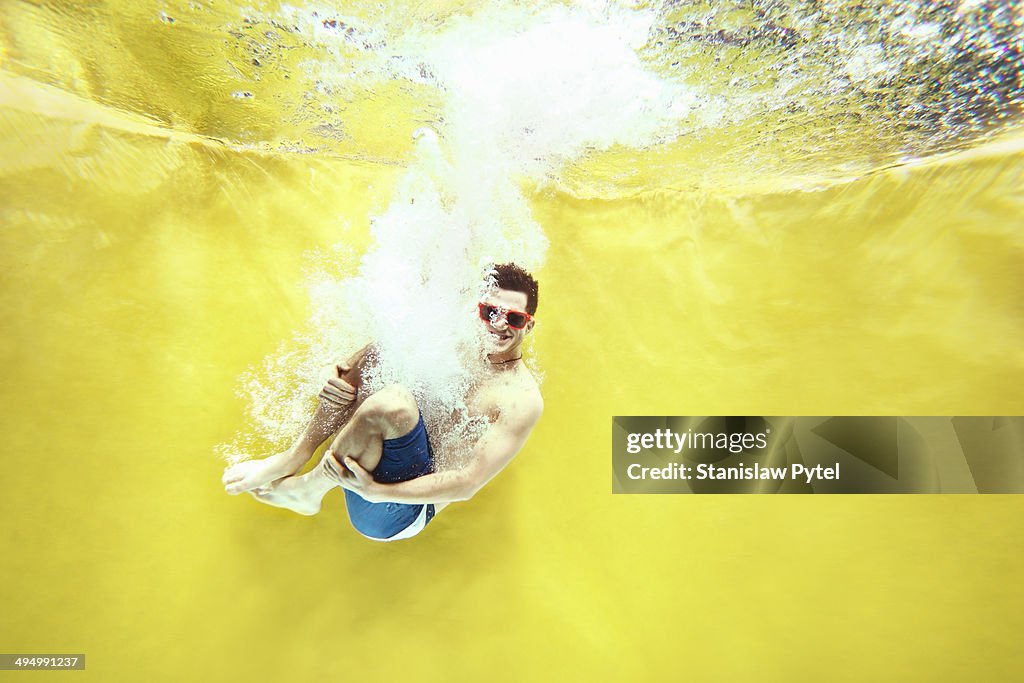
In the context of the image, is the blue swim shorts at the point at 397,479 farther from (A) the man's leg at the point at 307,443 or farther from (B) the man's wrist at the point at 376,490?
(A) the man's leg at the point at 307,443

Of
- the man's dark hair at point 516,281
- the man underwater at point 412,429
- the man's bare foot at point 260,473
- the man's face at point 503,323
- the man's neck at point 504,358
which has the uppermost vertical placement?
the man's dark hair at point 516,281

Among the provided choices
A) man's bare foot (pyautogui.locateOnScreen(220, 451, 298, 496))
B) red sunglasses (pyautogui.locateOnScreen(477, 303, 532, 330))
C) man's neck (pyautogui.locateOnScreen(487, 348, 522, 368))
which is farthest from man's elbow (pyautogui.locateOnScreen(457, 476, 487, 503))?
man's bare foot (pyautogui.locateOnScreen(220, 451, 298, 496))

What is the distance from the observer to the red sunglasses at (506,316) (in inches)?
56.5

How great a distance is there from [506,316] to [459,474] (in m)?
0.43

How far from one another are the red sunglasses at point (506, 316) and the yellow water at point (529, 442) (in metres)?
0.64

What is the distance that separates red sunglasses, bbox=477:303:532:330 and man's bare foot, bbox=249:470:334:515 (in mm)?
713

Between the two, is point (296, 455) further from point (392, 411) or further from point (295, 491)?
point (392, 411)

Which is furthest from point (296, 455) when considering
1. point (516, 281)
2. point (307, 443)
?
point (516, 281)

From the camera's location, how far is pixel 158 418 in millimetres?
1985

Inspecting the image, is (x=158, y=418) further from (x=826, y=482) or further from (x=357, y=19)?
(x=826, y=482)

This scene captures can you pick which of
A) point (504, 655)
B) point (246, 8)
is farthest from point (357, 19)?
point (504, 655)

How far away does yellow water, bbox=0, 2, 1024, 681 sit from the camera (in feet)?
6.41

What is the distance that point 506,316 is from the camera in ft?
4.72

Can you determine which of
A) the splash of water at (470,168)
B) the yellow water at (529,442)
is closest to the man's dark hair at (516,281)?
the splash of water at (470,168)
